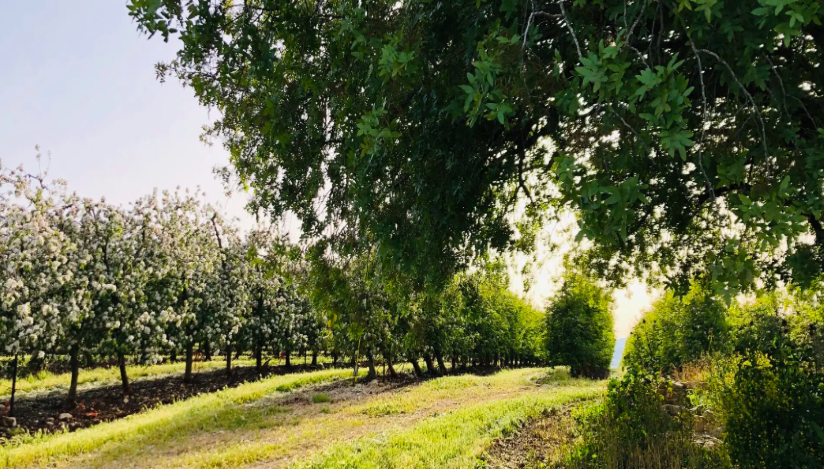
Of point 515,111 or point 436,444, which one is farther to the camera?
point 436,444

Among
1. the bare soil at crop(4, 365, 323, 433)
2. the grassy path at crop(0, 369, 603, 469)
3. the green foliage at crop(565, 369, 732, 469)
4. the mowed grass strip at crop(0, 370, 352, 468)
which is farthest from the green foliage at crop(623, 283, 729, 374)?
the bare soil at crop(4, 365, 323, 433)

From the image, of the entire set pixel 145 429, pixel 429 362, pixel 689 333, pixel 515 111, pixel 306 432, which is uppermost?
pixel 515 111

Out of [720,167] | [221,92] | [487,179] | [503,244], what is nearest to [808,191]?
[720,167]

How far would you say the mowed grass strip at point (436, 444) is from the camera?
7.30m

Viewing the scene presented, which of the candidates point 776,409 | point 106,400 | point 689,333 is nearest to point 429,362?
point 689,333

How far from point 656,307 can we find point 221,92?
913 inches

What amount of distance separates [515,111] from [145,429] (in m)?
13.3

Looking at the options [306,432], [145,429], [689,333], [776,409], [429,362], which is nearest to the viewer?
[776,409]

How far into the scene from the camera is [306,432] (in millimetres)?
11094

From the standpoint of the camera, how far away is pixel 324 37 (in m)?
4.77

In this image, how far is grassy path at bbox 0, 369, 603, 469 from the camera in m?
8.20

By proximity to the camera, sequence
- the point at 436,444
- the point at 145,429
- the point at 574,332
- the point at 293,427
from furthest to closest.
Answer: the point at 574,332 → the point at 145,429 → the point at 293,427 → the point at 436,444

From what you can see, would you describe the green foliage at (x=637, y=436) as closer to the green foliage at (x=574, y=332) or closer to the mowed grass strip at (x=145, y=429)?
the mowed grass strip at (x=145, y=429)

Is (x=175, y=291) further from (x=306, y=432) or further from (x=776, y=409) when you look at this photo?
(x=776, y=409)
